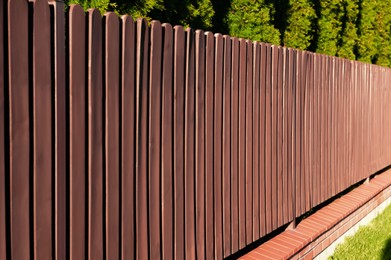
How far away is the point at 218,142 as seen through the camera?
326cm

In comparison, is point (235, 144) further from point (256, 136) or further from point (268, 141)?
point (268, 141)

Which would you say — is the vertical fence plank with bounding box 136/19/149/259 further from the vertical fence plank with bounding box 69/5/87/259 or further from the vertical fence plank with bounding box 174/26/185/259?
the vertical fence plank with bounding box 69/5/87/259

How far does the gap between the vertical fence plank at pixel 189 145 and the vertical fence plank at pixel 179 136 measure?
37 millimetres

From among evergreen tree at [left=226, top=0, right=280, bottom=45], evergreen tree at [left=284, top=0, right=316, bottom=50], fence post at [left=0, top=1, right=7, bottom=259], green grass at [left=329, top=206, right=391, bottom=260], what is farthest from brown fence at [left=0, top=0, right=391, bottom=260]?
evergreen tree at [left=284, top=0, right=316, bottom=50]

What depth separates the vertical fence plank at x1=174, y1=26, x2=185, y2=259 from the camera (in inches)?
111

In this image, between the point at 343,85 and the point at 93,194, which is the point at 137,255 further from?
the point at 343,85

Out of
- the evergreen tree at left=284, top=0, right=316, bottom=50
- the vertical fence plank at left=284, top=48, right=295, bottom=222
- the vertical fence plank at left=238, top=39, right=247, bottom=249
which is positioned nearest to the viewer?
the vertical fence plank at left=238, top=39, right=247, bottom=249


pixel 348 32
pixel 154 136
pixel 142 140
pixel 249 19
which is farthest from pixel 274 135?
pixel 348 32

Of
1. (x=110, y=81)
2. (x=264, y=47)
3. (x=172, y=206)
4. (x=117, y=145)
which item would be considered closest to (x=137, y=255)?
(x=172, y=206)

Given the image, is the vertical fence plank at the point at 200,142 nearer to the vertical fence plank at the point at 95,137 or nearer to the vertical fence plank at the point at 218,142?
the vertical fence plank at the point at 218,142

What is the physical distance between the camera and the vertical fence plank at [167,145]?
8.91ft

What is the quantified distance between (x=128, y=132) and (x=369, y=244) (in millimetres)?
3982

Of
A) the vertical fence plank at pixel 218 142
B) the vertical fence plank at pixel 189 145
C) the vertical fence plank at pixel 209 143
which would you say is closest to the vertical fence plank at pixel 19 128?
the vertical fence plank at pixel 189 145

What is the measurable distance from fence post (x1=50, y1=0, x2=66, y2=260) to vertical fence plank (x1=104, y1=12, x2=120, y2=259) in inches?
10.7
